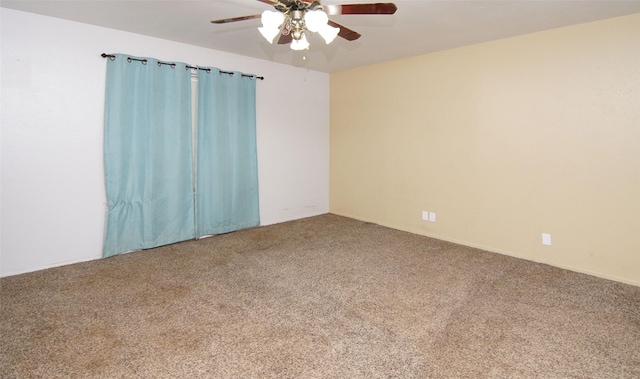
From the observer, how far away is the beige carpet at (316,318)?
180cm

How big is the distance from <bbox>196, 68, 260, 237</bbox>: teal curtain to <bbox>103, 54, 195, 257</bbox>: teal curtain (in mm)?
171

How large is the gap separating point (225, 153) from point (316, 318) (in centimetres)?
266

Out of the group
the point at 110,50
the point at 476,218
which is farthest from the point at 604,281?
the point at 110,50

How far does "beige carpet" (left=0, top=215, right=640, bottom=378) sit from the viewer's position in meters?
1.80

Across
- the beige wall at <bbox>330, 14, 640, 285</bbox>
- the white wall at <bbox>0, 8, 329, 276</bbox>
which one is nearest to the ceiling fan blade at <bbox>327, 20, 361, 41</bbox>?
the beige wall at <bbox>330, 14, 640, 285</bbox>

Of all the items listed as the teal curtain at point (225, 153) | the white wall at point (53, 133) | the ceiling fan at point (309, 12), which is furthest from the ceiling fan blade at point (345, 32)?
the white wall at point (53, 133)

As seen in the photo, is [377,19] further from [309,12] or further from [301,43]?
[309,12]

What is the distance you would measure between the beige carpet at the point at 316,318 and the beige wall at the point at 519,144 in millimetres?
401

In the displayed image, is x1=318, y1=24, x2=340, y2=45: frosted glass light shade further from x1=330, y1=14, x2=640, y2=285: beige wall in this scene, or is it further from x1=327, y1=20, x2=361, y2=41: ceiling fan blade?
x1=330, y1=14, x2=640, y2=285: beige wall

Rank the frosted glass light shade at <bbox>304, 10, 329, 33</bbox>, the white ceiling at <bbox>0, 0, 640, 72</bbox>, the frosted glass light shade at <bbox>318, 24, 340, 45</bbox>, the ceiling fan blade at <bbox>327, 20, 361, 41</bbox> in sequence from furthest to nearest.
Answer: the white ceiling at <bbox>0, 0, 640, 72</bbox> → the ceiling fan blade at <bbox>327, 20, 361, 41</bbox> → the frosted glass light shade at <bbox>318, 24, 340, 45</bbox> → the frosted glass light shade at <bbox>304, 10, 329, 33</bbox>

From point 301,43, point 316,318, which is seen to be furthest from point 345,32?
point 316,318

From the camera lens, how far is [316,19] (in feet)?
5.81

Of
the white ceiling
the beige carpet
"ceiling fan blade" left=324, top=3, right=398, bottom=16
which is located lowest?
the beige carpet

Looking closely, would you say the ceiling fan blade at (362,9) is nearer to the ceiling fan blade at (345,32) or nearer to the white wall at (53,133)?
the ceiling fan blade at (345,32)
